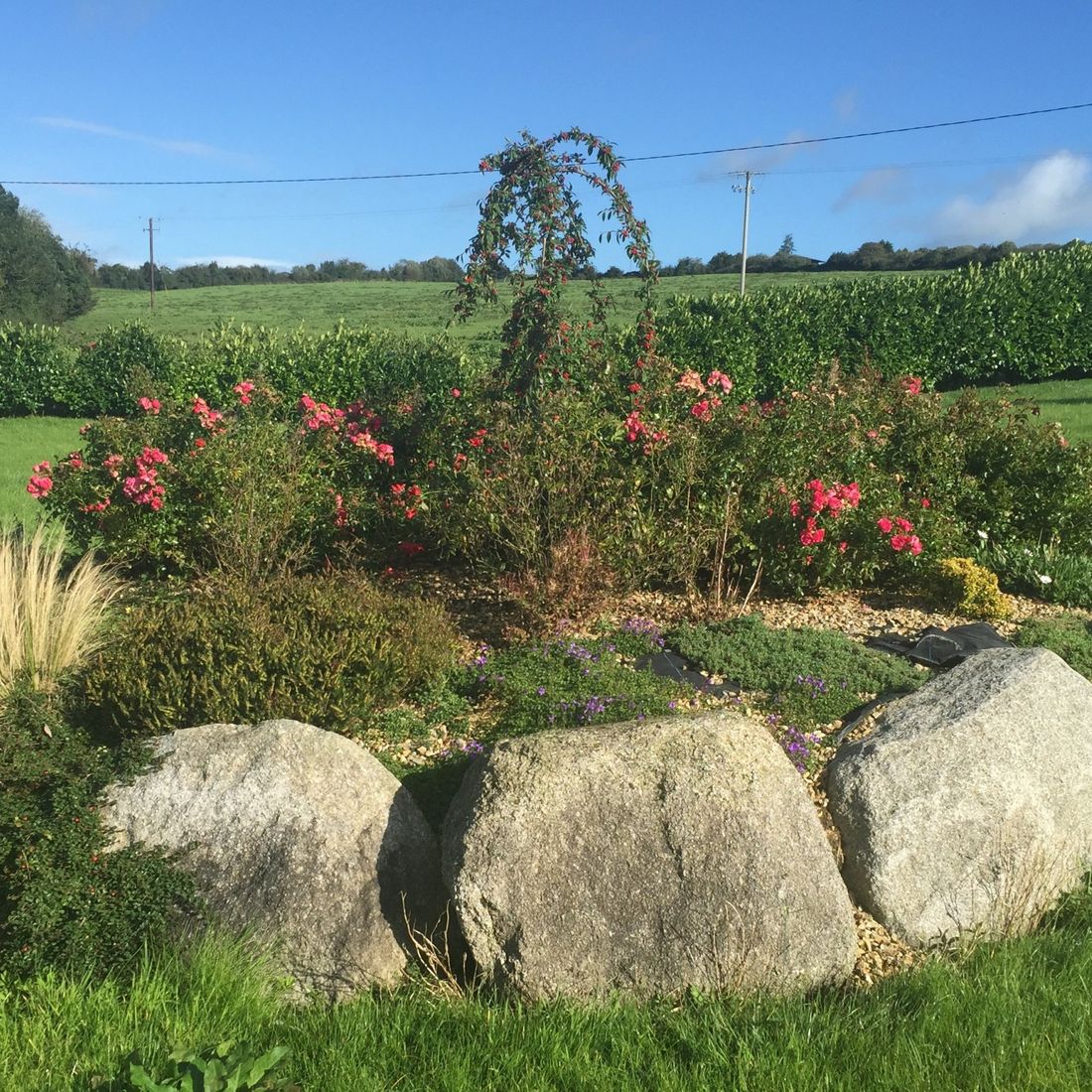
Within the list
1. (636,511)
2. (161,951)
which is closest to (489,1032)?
(161,951)

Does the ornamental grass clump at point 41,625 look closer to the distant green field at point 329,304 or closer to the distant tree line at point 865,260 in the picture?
the distant green field at point 329,304

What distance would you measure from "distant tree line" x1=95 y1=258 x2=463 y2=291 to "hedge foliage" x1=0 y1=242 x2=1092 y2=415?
143 feet

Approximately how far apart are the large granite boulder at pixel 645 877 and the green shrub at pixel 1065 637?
9.24 feet

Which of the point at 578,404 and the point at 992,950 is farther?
the point at 578,404

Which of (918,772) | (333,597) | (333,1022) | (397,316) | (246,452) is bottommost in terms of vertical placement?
(333,1022)

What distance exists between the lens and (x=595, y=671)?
16.9ft

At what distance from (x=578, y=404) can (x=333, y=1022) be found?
462 centimetres

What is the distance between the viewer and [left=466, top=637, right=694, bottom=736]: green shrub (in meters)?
4.68

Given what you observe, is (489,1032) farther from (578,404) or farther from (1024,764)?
(578,404)

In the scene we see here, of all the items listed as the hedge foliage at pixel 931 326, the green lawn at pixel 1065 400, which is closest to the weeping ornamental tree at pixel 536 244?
the green lawn at pixel 1065 400

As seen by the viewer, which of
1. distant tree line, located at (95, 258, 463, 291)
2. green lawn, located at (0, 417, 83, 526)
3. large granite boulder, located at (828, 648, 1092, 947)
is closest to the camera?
large granite boulder, located at (828, 648, 1092, 947)

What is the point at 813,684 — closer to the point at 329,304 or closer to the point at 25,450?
the point at 25,450

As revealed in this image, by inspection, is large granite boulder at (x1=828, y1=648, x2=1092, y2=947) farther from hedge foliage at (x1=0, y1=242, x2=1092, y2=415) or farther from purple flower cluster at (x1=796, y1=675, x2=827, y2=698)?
hedge foliage at (x1=0, y1=242, x2=1092, y2=415)

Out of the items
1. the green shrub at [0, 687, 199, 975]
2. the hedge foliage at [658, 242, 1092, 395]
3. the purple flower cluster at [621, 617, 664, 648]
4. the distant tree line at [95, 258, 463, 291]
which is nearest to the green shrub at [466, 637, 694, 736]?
the purple flower cluster at [621, 617, 664, 648]
